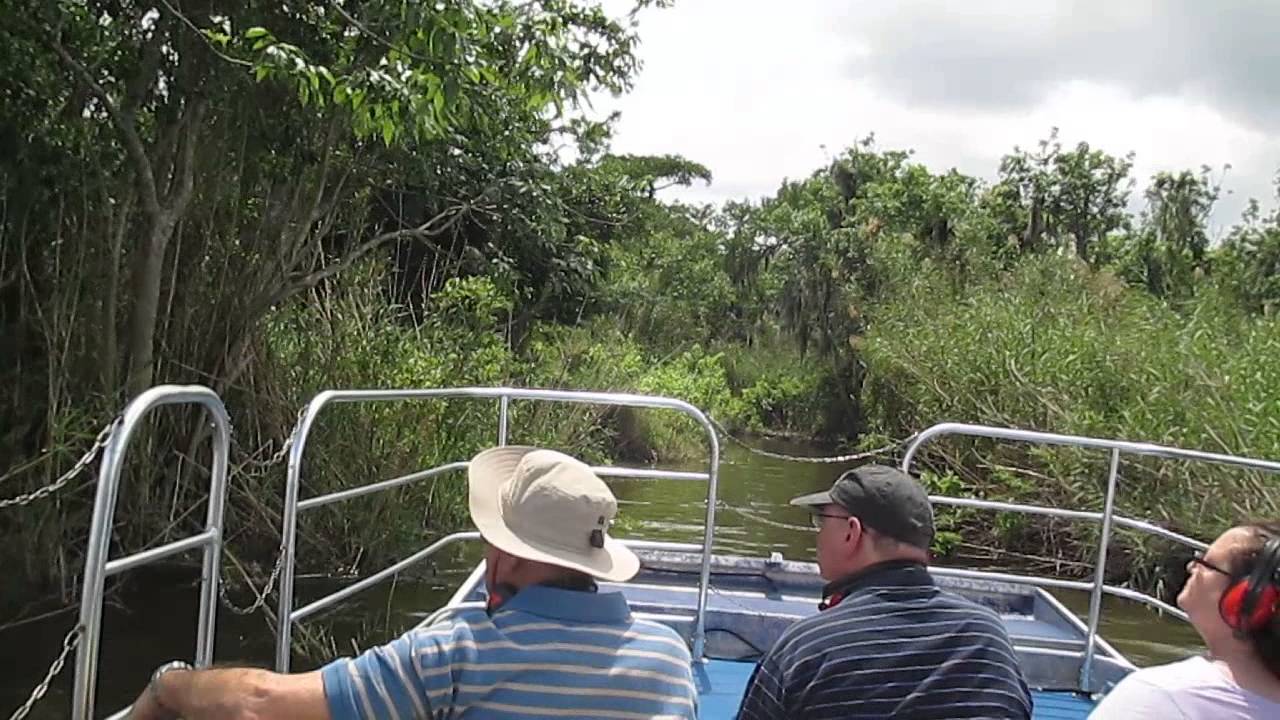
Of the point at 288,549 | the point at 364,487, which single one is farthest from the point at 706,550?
the point at 288,549

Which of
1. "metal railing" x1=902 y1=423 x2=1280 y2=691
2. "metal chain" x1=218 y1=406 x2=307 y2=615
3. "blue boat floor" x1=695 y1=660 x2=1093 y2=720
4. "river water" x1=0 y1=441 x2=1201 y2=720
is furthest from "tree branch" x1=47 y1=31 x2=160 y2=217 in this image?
"metal railing" x1=902 y1=423 x2=1280 y2=691

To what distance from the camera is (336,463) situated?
7.95m

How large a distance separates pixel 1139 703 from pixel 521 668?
35.9 inches

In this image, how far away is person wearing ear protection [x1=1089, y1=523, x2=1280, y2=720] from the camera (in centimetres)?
162

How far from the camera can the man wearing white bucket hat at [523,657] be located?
156cm

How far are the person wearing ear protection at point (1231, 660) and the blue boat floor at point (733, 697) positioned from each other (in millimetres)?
2051

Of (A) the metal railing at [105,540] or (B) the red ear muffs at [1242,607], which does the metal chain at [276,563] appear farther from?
(B) the red ear muffs at [1242,607]

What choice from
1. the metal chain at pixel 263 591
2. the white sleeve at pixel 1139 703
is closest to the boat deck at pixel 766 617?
the metal chain at pixel 263 591

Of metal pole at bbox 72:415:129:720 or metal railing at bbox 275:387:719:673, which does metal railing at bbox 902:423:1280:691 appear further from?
metal pole at bbox 72:415:129:720

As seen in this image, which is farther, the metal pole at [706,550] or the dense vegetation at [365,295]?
the dense vegetation at [365,295]

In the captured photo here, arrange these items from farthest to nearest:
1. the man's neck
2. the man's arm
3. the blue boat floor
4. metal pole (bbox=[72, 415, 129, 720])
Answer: the blue boat floor, the man's neck, metal pole (bbox=[72, 415, 129, 720]), the man's arm

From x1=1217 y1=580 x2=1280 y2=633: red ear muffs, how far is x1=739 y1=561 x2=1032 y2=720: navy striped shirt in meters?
0.43

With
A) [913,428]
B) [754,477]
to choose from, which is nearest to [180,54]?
[913,428]

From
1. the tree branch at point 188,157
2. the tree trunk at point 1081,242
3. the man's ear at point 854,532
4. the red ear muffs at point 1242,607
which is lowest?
the man's ear at point 854,532
